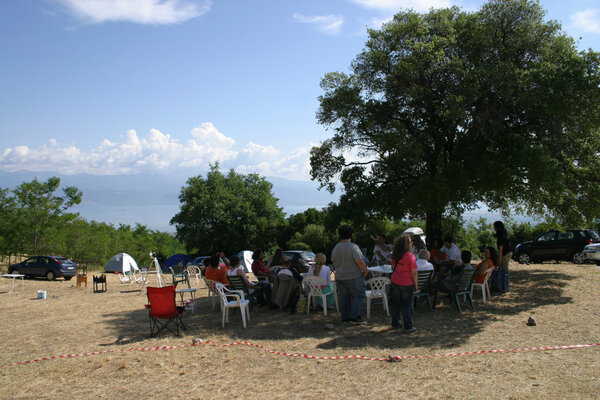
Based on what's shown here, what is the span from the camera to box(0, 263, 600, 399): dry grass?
16.3 ft

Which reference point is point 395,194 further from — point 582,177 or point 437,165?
point 582,177

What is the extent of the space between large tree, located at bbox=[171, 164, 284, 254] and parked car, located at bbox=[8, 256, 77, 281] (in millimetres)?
20797

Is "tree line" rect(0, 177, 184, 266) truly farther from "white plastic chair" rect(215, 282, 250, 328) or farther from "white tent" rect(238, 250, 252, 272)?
"white plastic chair" rect(215, 282, 250, 328)

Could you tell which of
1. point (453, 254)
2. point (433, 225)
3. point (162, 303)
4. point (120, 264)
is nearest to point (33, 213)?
point (120, 264)

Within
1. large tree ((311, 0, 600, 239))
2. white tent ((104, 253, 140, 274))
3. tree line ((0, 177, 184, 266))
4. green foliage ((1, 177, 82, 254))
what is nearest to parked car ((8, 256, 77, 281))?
white tent ((104, 253, 140, 274))

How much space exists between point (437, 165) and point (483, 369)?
356 inches

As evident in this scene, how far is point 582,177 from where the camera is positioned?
39.9 ft

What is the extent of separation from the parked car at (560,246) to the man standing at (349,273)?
1385 cm

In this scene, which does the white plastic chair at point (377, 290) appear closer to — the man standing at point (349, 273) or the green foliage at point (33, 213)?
the man standing at point (349, 273)

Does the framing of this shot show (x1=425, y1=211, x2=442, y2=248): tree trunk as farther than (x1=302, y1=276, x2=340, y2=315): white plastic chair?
Yes

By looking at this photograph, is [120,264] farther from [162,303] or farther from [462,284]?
[462,284]

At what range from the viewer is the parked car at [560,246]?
1794 centimetres

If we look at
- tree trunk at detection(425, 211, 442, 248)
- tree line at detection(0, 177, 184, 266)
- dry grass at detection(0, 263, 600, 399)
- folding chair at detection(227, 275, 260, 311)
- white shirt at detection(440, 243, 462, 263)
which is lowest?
dry grass at detection(0, 263, 600, 399)

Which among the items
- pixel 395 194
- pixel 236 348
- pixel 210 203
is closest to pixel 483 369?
pixel 236 348
